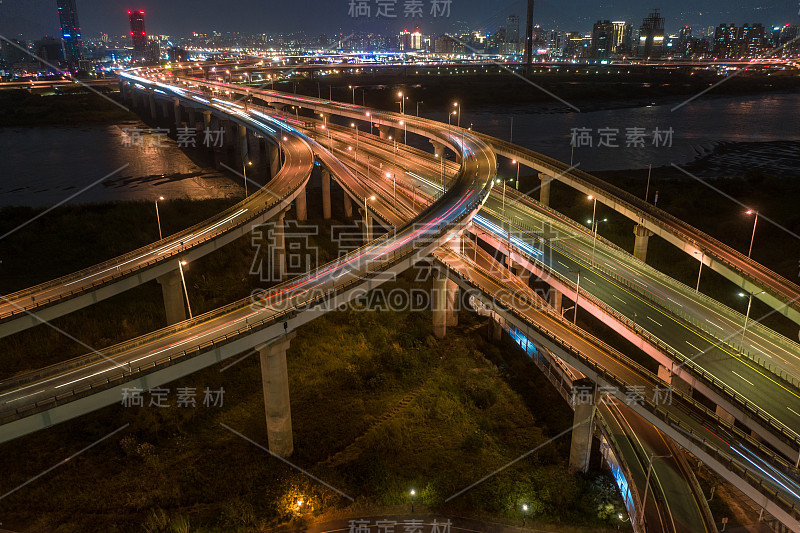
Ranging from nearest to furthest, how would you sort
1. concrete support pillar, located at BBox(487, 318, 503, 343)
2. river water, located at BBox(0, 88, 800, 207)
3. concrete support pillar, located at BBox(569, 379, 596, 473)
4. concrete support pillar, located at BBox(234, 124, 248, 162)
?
concrete support pillar, located at BBox(569, 379, 596, 473), concrete support pillar, located at BBox(487, 318, 503, 343), river water, located at BBox(0, 88, 800, 207), concrete support pillar, located at BBox(234, 124, 248, 162)

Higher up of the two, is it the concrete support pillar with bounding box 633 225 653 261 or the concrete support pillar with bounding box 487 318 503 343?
the concrete support pillar with bounding box 633 225 653 261

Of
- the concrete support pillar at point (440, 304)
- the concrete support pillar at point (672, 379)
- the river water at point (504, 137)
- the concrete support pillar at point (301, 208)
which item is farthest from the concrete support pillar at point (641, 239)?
the river water at point (504, 137)

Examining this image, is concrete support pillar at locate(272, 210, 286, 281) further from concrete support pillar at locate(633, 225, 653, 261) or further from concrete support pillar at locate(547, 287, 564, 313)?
concrete support pillar at locate(633, 225, 653, 261)

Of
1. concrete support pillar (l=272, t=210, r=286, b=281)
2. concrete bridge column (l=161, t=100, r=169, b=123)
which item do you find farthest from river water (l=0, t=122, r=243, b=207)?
concrete support pillar (l=272, t=210, r=286, b=281)

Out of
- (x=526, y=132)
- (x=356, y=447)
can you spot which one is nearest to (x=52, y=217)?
(x=356, y=447)

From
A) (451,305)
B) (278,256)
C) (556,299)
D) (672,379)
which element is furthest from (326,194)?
(672,379)

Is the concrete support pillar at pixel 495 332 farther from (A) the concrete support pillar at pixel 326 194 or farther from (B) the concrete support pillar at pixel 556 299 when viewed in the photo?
(A) the concrete support pillar at pixel 326 194
